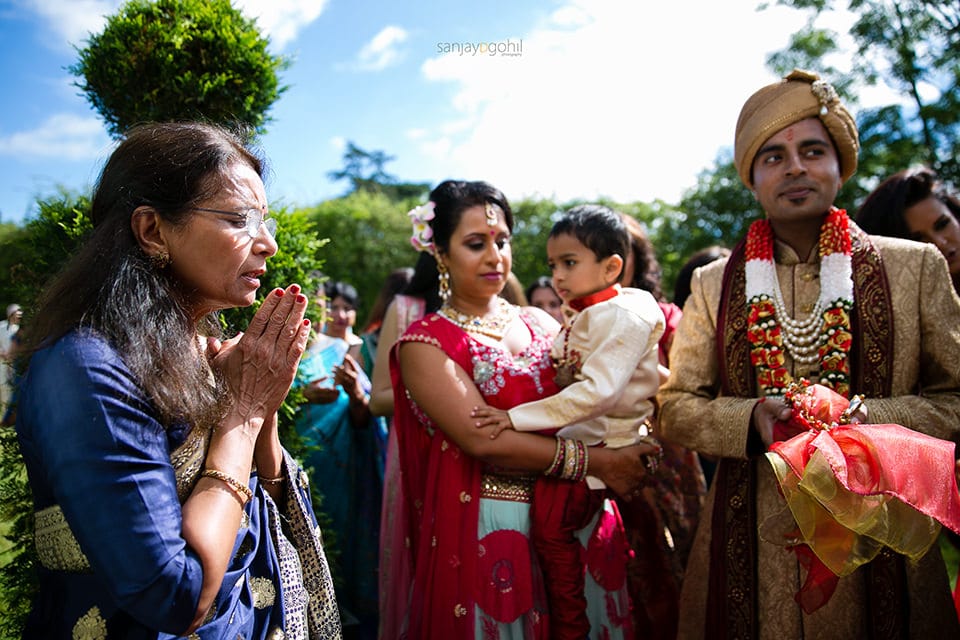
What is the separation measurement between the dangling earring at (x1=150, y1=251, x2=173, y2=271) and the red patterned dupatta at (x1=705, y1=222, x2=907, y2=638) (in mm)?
1939

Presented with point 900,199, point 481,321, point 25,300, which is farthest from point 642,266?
Result: point 25,300

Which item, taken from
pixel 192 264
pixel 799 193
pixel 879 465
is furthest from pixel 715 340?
pixel 192 264

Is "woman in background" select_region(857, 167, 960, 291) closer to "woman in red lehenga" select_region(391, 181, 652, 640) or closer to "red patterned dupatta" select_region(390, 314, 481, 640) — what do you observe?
"woman in red lehenga" select_region(391, 181, 652, 640)

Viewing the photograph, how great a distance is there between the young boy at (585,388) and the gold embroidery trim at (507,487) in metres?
0.06

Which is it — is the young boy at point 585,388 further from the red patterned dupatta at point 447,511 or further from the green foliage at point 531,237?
the green foliage at point 531,237

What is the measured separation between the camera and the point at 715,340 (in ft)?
8.57

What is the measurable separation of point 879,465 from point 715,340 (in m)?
0.87

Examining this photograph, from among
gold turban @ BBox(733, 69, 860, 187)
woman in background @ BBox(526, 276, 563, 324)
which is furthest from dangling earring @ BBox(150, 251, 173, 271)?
woman in background @ BBox(526, 276, 563, 324)

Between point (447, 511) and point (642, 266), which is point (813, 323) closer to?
point (447, 511)

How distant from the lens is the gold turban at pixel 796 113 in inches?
95.9

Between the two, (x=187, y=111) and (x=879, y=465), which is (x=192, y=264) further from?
(x=879, y=465)

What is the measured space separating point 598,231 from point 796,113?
0.88 m

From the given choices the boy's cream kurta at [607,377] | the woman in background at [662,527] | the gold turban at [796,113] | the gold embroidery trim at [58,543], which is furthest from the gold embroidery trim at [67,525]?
the gold turban at [796,113]

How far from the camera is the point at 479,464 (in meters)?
2.69
